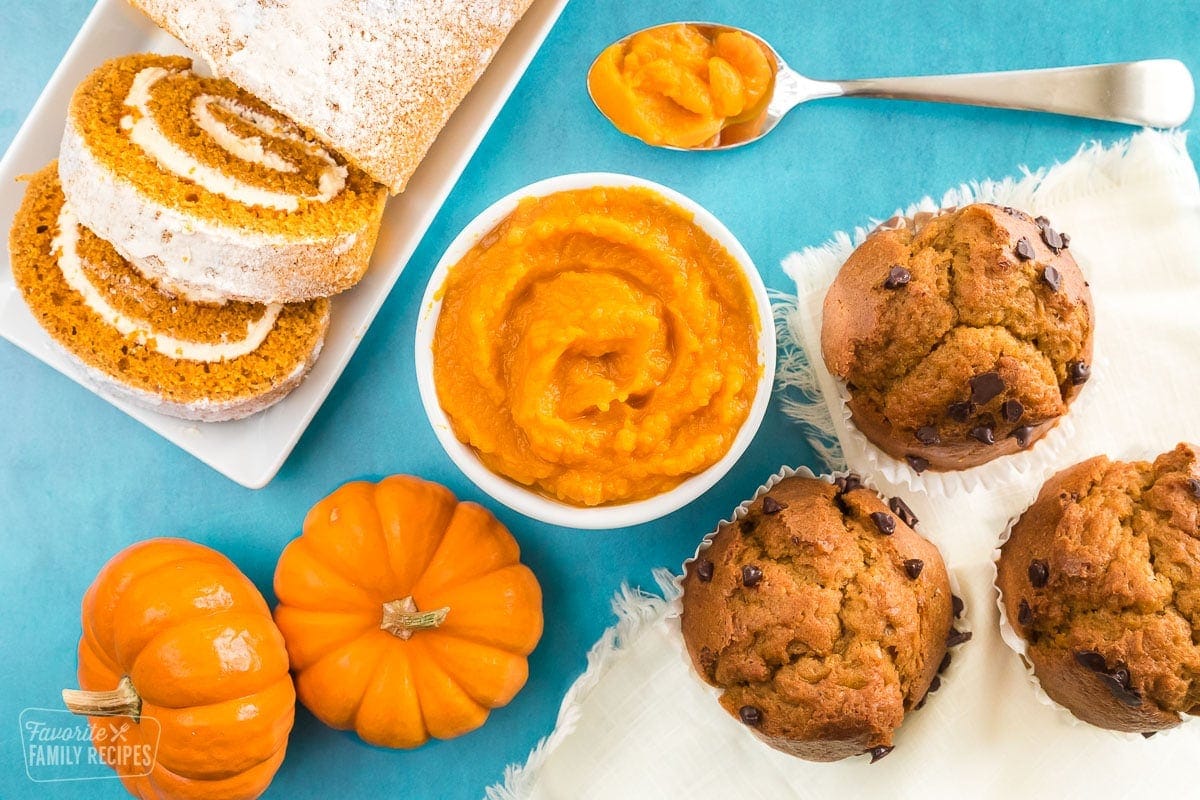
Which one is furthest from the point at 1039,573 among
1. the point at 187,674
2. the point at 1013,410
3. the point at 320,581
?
the point at 187,674

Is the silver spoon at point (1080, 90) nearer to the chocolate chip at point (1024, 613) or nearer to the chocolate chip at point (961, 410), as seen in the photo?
the chocolate chip at point (961, 410)

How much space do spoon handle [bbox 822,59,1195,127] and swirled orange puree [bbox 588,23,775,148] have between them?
49cm

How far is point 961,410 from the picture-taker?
72.1 inches

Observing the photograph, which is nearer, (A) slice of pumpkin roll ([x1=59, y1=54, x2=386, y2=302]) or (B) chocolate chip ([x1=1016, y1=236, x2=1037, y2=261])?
(B) chocolate chip ([x1=1016, y1=236, x2=1037, y2=261])

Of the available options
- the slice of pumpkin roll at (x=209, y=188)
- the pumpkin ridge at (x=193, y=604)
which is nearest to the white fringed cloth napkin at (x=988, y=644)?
the pumpkin ridge at (x=193, y=604)

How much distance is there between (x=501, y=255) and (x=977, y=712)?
159 centimetres

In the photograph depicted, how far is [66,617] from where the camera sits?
2477mm

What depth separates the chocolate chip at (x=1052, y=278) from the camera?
70.8 inches

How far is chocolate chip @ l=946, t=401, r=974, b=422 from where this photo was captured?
1.83 m

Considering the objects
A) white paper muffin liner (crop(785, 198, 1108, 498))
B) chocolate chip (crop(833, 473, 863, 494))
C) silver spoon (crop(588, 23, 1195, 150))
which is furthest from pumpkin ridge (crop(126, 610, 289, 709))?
silver spoon (crop(588, 23, 1195, 150))

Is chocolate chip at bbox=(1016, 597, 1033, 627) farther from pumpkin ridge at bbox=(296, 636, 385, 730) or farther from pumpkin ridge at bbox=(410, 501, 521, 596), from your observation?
pumpkin ridge at bbox=(296, 636, 385, 730)

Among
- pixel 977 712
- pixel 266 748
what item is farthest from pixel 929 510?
pixel 266 748

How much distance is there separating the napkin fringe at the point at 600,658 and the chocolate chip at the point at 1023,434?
89 cm

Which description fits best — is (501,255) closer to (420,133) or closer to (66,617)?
(420,133)
